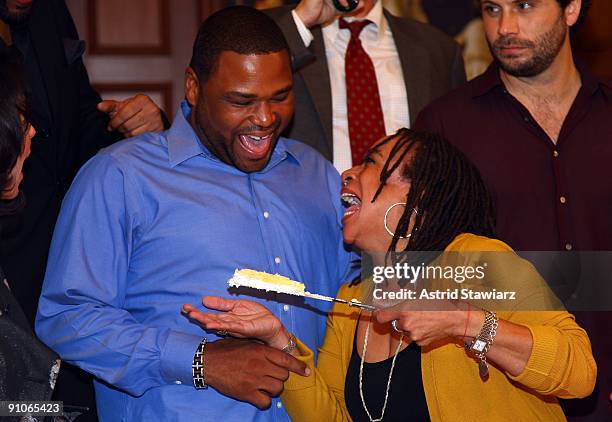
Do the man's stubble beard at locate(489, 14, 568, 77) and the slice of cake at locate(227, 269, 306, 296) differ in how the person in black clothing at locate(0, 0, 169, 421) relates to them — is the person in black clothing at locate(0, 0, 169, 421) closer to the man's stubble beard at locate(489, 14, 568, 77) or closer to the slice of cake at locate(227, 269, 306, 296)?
the slice of cake at locate(227, 269, 306, 296)

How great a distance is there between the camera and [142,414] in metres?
2.45

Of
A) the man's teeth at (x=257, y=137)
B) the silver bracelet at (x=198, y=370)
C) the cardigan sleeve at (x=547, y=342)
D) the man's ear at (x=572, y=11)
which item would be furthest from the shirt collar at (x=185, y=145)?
the man's ear at (x=572, y=11)

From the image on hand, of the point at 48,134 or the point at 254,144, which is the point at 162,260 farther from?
the point at 48,134

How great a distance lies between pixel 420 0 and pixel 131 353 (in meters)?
3.39

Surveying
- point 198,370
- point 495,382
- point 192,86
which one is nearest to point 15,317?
point 198,370

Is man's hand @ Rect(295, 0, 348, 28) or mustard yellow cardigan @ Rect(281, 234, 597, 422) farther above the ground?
man's hand @ Rect(295, 0, 348, 28)

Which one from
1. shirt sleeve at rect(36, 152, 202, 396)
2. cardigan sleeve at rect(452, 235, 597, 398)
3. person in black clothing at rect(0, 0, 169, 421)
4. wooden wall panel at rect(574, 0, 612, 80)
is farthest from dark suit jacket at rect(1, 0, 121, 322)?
wooden wall panel at rect(574, 0, 612, 80)

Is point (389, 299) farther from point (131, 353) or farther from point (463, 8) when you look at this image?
point (463, 8)

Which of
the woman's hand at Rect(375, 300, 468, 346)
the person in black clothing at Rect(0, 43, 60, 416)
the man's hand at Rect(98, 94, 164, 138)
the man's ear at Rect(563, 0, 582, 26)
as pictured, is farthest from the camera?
the man's ear at Rect(563, 0, 582, 26)

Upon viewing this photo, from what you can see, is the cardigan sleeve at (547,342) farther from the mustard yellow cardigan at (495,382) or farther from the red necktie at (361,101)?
the red necktie at (361,101)

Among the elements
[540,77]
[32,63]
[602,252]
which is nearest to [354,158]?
[540,77]

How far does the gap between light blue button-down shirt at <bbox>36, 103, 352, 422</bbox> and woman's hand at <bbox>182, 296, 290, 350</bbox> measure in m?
0.13

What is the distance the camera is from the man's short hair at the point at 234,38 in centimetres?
255

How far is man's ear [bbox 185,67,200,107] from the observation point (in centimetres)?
265
